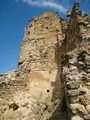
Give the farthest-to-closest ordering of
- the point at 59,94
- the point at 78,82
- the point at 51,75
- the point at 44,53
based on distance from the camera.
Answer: the point at 44,53, the point at 51,75, the point at 59,94, the point at 78,82

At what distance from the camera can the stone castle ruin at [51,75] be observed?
17.5ft

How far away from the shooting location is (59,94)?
1145 centimetres

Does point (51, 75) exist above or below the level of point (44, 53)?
below

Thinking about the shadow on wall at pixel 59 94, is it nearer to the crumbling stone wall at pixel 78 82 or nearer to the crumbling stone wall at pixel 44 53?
the crumbling stone wall at pixel 44 53

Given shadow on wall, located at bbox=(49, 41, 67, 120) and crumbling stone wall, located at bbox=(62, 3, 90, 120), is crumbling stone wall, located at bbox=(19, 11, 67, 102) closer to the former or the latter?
shadow on wall, located at bbox=(49, 41, 67, 120)

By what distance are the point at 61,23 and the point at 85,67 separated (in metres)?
10.6

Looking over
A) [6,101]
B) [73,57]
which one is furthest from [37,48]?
[73,57]

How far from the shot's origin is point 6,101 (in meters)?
9.98

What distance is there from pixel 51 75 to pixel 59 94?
5.39ft

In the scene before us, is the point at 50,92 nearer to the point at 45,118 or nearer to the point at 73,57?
the point at 45,118

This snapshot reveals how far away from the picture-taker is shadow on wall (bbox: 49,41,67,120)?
25.2 feet

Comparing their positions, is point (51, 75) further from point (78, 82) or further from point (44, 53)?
point (78, 82)

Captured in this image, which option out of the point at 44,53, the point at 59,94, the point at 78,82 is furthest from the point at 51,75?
the point at 78,82

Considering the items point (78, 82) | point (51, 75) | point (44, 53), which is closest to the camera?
point (78, 82)
